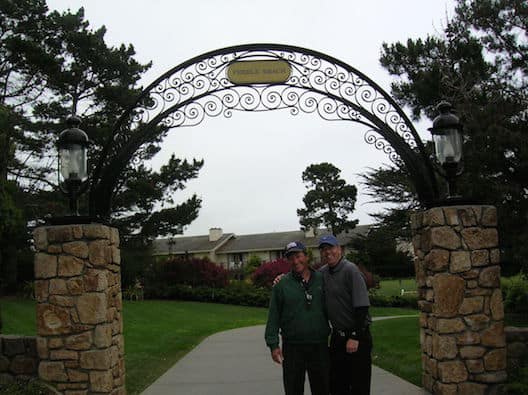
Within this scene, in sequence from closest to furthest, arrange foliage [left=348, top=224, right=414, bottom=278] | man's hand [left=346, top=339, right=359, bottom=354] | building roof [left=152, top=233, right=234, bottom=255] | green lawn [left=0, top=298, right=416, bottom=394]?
man's hand [left=346, top=339, right=359, bottom=354]
green lawn [left=0, top=298, right=416, bottom=394]
foliage [left=348, top=224, right=414, bottom=278]
building roof [left=152, top=233, right=234, bottom=255]

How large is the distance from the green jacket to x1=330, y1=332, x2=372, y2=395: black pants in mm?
217

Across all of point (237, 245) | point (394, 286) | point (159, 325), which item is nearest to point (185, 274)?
point (159, 325)

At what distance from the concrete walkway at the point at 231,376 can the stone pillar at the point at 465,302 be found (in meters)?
0.78

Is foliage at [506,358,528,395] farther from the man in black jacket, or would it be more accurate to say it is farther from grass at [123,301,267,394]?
grass at [123,301,267,394]

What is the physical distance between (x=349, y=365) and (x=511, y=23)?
32.5 feet

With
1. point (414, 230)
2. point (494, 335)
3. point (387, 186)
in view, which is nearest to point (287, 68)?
point (414, 230)

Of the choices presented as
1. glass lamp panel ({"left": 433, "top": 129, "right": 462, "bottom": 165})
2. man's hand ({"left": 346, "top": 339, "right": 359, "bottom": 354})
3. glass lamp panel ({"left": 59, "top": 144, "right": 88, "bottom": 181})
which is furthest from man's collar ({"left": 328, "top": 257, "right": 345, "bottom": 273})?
glass lamp panel ({"left": 59, "top": 144, "right": 88, "bottom": 181})

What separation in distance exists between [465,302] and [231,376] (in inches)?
149

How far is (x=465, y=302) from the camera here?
20.6 ft

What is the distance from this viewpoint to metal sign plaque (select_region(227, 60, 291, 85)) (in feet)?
24.6

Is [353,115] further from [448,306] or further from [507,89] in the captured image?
[507,89]

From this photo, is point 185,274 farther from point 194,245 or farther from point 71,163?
point 194,245

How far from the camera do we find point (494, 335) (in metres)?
6.23

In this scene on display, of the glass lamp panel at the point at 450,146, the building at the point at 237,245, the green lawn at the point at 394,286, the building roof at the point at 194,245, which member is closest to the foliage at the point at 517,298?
the glass lamp panel at the point at 450,146
